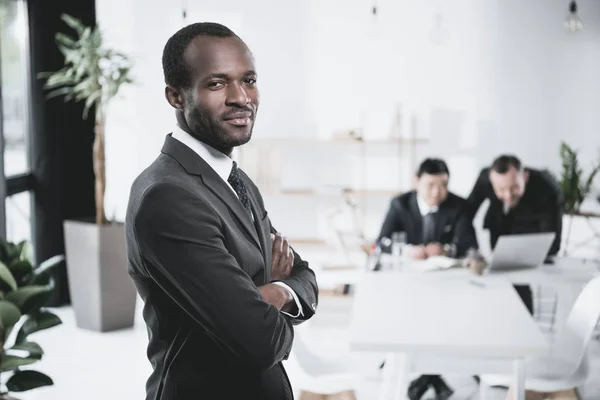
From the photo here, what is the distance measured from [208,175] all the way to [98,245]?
14.6 feet

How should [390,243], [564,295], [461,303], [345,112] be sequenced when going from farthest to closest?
[345,112]
[390,243]
[564,295]
[461,303]

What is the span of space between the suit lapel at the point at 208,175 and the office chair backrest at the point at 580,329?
7.94 ft

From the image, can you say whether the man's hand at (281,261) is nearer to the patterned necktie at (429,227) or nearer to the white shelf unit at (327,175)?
the patterned necktie at (429,227)

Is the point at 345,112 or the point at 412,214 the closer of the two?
the point at 412,214

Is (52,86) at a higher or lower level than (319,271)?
higher

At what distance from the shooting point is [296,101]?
729 cm

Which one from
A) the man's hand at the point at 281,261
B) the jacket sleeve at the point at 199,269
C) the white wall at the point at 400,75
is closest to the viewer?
the jacket sleeve at the point at 199,269

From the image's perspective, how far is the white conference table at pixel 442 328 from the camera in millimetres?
2971

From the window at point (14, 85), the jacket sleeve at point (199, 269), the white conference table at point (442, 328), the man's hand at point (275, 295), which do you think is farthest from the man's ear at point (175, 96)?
the window at point (14, 85)

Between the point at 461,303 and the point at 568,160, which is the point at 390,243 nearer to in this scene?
the point at 461,303

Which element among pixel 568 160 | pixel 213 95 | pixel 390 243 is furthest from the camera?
pixel 568 160

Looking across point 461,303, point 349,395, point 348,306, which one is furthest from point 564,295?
point 348,306

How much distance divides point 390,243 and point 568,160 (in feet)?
7.26

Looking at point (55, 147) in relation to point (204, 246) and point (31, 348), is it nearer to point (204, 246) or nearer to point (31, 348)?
point (31, 348)
